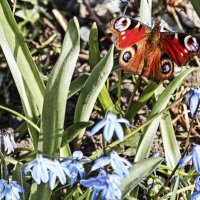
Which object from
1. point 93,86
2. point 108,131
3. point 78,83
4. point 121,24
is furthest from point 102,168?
point 78,83

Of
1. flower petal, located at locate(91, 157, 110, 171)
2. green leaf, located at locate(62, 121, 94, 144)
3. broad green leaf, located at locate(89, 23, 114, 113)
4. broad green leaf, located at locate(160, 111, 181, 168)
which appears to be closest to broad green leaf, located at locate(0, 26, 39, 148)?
green leaf, located at locate(62, 121, 94, 144)

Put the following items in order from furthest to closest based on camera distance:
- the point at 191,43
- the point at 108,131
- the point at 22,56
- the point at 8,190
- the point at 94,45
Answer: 1. the point at 94,45
2. the point at 22,56
3. the point at 191,43
4. the point at 8,190
5. the point at 108,131

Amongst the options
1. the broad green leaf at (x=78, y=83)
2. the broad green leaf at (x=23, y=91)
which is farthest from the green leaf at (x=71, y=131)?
the broad green leaf at (x=78, y=83)

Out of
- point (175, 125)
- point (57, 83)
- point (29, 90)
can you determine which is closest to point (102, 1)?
point (175, 125)

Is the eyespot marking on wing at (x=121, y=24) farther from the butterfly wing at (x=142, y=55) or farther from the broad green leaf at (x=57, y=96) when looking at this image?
the broad green leaf at (x=57, y=96)

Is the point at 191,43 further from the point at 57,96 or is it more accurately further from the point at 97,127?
the point at 97,127

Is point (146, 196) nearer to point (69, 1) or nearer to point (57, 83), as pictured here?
point (57, 83)

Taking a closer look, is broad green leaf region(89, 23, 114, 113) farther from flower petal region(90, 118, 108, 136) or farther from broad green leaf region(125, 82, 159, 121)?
flower petal region(90, 118, 108, 136)
